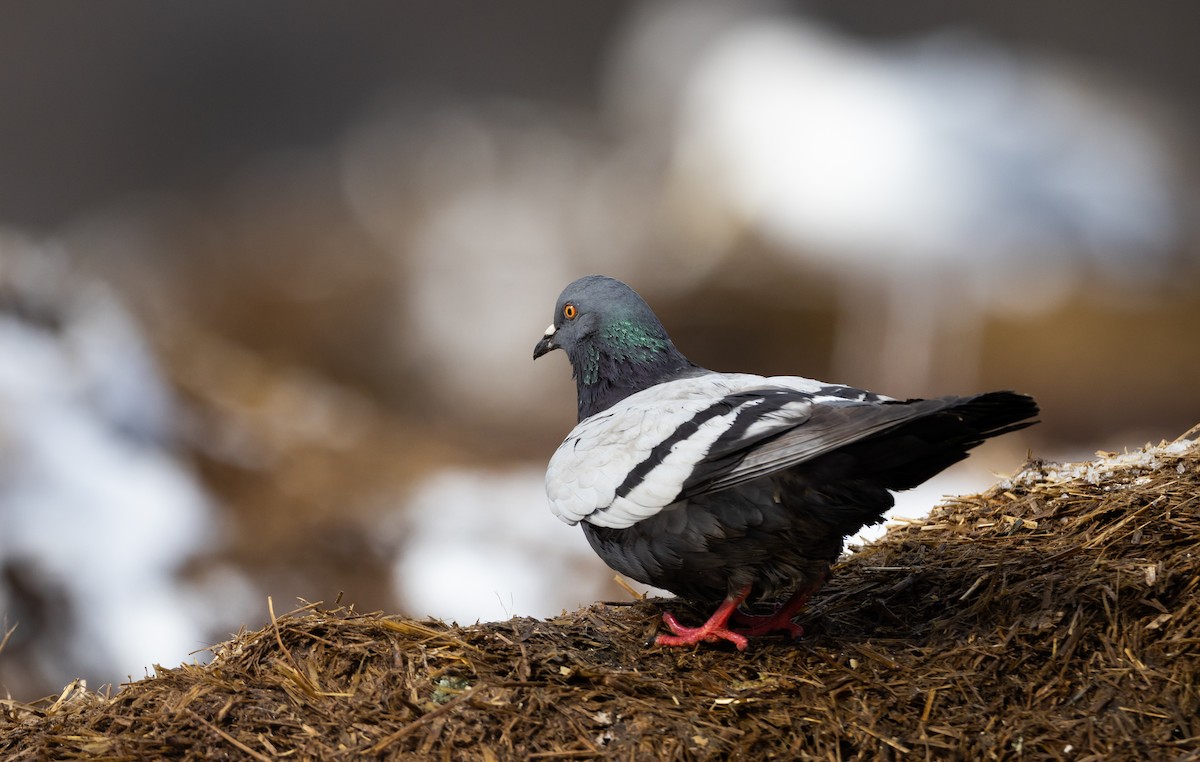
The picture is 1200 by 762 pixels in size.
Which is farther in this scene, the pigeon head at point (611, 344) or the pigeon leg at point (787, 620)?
the pigeon head at point (611, 344)

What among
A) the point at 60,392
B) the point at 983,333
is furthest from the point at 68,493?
the point at 983,333

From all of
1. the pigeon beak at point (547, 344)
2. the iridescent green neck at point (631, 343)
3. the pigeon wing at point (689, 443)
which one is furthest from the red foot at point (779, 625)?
the pigeon beak at point (547, 344)

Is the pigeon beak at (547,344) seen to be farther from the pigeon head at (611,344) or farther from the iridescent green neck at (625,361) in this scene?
the iridescent green neck at (625,361)

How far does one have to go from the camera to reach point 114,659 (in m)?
6.20

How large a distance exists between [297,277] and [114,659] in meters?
5.97

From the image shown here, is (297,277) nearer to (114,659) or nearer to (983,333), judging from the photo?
(114,659)

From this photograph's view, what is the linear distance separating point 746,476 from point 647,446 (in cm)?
39

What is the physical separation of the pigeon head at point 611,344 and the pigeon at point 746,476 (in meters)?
0.47

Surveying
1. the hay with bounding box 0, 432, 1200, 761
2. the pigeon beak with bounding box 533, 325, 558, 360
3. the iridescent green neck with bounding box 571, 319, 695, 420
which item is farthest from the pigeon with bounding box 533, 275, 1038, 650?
the pigeon beak with bounding box 533, 325, 558, 360

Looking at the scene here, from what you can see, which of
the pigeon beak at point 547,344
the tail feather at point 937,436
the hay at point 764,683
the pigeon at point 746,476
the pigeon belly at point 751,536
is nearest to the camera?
the hay at point 764,683

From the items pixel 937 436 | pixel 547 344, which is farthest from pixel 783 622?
A: pixel 547 344

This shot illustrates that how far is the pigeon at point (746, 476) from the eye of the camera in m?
3.03

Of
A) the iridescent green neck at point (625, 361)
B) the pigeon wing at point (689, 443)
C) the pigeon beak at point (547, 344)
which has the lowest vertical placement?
the pigeon wing at point (689, 443)

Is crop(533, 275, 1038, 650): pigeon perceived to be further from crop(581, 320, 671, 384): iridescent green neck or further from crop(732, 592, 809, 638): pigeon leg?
crop(581, 320, 671, 384): iridescent green neck
